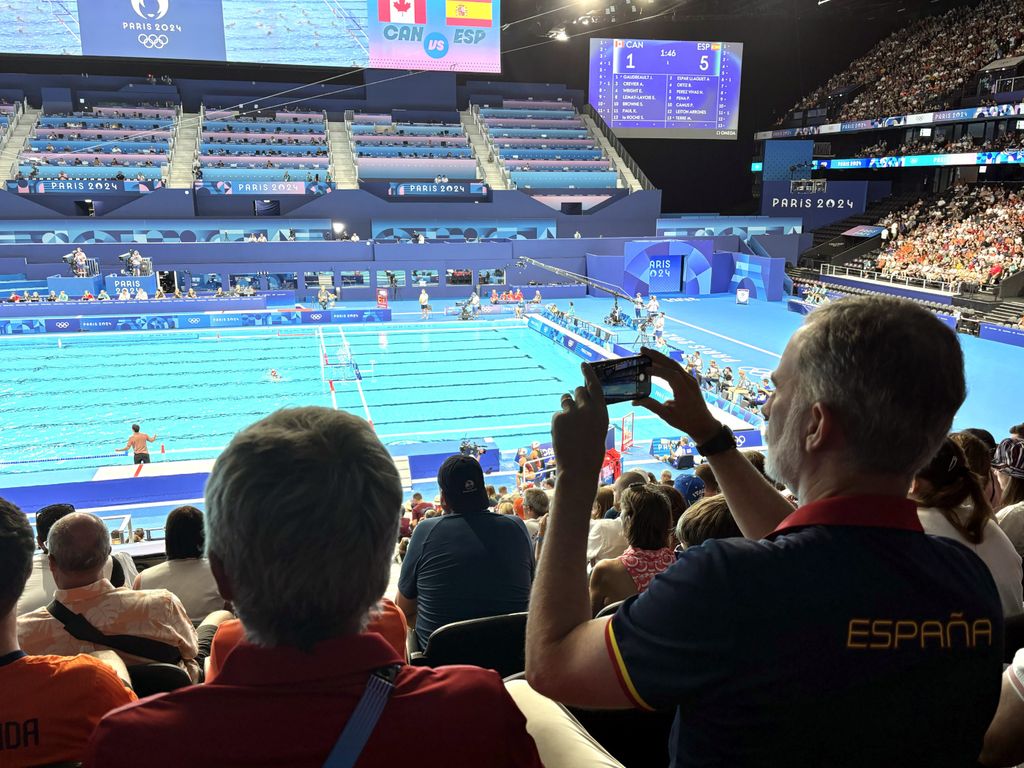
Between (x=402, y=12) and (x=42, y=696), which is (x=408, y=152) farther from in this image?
(x=42, y=696)

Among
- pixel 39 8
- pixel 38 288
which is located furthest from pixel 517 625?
pixel 39 8

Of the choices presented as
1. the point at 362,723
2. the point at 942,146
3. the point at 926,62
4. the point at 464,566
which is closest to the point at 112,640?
the point at 464,566

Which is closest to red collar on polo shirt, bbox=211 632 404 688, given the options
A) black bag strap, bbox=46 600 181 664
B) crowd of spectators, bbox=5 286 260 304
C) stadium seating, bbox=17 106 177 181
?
black bag strap, bbox=46 600 181 664

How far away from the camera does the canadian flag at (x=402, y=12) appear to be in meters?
34.9

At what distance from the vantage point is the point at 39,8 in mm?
32062

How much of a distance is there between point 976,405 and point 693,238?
17.2 m

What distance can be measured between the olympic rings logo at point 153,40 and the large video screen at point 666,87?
1960 centimetres

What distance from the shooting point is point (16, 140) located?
32.0 metres

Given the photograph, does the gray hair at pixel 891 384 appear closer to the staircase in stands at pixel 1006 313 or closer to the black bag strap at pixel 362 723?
the black bag strap at pixel 362 723

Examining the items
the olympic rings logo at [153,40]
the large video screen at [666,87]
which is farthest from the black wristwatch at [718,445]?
the large video screen at [666,87]

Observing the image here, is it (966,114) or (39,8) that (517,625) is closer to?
(966,114)

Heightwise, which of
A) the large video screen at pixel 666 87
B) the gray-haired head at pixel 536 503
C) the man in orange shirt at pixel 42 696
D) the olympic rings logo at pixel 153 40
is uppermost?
the olympic rings logo at pixel 153 40

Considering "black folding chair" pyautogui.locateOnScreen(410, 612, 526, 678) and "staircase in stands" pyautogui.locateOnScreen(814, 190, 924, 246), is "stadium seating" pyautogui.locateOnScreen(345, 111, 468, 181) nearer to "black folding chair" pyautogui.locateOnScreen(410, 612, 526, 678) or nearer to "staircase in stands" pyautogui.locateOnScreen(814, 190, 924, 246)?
"staircase in stands" pyautogui.locateOnScreen(814, 190, 924, 246)

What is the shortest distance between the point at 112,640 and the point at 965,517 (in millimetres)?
2957
